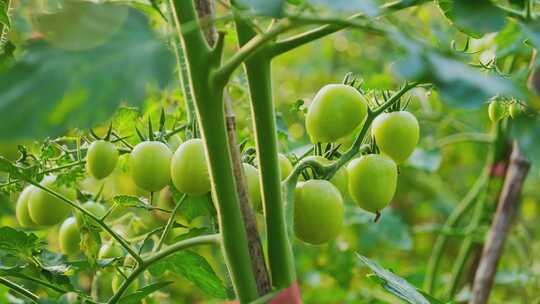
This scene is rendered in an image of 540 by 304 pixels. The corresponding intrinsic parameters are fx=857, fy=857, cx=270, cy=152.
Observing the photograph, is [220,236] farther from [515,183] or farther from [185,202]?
[515,183]

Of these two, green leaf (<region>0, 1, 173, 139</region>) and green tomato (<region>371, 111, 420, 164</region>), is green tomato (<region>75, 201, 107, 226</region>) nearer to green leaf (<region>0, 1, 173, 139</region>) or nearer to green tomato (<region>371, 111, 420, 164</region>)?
green tomato (<region>371, 111, 420, 164</region>)

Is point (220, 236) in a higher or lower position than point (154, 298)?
higher

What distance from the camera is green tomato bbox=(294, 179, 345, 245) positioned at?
703mm

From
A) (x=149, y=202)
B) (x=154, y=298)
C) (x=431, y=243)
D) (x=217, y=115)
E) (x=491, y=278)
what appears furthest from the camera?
(x=431, y=243)

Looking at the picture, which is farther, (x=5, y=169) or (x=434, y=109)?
(x=434, y=109)

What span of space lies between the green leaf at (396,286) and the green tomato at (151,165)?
200 millimetres

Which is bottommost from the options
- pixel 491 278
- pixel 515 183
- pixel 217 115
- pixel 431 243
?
pixel 431 243

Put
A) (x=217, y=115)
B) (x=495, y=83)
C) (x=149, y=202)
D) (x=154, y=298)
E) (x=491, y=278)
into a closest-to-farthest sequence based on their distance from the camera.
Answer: (x=495, y=83)
(x=217, y=115)
(x=149, y=202)
(x=154, y=298)
(x=491, y=278)

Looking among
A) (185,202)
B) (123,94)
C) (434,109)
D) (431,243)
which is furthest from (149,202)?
(431,243)

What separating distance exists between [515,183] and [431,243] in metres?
1.35

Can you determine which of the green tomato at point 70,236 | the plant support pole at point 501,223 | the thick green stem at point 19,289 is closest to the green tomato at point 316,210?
the thick green stem at point 19,289

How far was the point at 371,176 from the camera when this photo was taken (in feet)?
2.47

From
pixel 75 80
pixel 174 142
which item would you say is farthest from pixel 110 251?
pixel 75 80

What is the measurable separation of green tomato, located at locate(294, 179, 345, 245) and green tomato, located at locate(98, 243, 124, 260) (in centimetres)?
31
